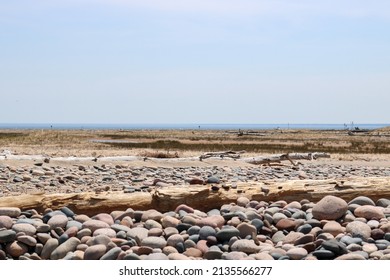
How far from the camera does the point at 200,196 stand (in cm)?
889

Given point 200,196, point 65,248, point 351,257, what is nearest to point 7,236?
point 65,248

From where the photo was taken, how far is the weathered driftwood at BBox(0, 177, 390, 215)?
864cm

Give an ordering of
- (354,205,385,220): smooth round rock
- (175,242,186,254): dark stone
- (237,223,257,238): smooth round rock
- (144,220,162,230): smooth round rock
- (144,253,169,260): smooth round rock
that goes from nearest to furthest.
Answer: (144,253,169,260): smooth round rock, (175,242,186,254): dark stone, (237,223,257,238): smooth round rock, (144,220,162,230): smooth round rock, (354,205,385,220): smooth round rock

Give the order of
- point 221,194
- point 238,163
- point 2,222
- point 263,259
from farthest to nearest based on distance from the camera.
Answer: point 238,163 < point 221,194 < point 2,222 < point 263,259

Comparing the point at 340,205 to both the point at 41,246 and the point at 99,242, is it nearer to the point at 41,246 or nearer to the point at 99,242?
the point at 99,242

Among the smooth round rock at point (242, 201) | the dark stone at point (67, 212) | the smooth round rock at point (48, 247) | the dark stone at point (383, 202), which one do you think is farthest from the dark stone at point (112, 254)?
the dark stone at point (383, 202)

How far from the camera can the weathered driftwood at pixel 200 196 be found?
340 inches

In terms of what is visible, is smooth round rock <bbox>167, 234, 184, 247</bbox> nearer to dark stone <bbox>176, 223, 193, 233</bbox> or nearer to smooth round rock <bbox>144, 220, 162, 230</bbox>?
dark stone <bbox>176, 223, 193, 233</bbox>

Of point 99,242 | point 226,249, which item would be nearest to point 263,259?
point 226,249

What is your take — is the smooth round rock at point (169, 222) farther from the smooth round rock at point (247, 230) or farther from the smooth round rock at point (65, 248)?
the smooth round rock at point (65, 248)

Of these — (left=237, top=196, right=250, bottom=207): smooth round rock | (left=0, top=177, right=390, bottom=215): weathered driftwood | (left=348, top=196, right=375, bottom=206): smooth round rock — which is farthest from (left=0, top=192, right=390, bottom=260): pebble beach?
(left=237, top=196, right=250, bottom=207): smooth round rock

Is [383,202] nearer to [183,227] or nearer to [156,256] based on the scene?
[183,227]

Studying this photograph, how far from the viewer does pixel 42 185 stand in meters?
14.7

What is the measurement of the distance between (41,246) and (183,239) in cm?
184
